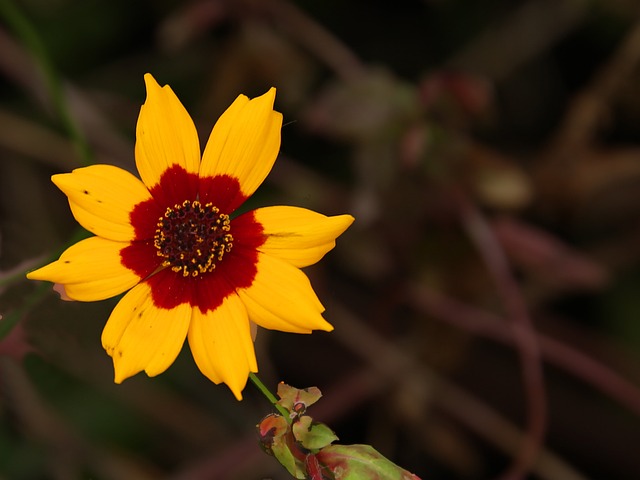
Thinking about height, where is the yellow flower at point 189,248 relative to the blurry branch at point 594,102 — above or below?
below

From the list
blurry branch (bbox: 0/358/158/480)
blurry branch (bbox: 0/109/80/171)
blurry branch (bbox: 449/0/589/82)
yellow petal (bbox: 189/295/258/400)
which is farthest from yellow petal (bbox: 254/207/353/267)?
blurry branch (bbox: 449/0/589/82)

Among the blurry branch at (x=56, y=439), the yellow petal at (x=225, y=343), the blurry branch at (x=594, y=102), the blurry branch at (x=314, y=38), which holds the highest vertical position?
the blurry branch at (x=594, y=102)

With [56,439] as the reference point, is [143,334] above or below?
below

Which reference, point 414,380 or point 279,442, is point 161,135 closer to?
point 279,442

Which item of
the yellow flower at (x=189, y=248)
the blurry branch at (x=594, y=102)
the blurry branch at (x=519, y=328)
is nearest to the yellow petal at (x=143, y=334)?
the yellow flower at (x=189, y=248)

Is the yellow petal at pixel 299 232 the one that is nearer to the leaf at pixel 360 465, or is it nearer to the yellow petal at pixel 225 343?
the yellow petal at pixel 225 343

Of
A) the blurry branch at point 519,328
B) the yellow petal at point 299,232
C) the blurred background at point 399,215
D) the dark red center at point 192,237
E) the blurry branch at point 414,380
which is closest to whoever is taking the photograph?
the yellow petal at point 299,232

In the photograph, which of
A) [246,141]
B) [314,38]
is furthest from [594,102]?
[246,141]
